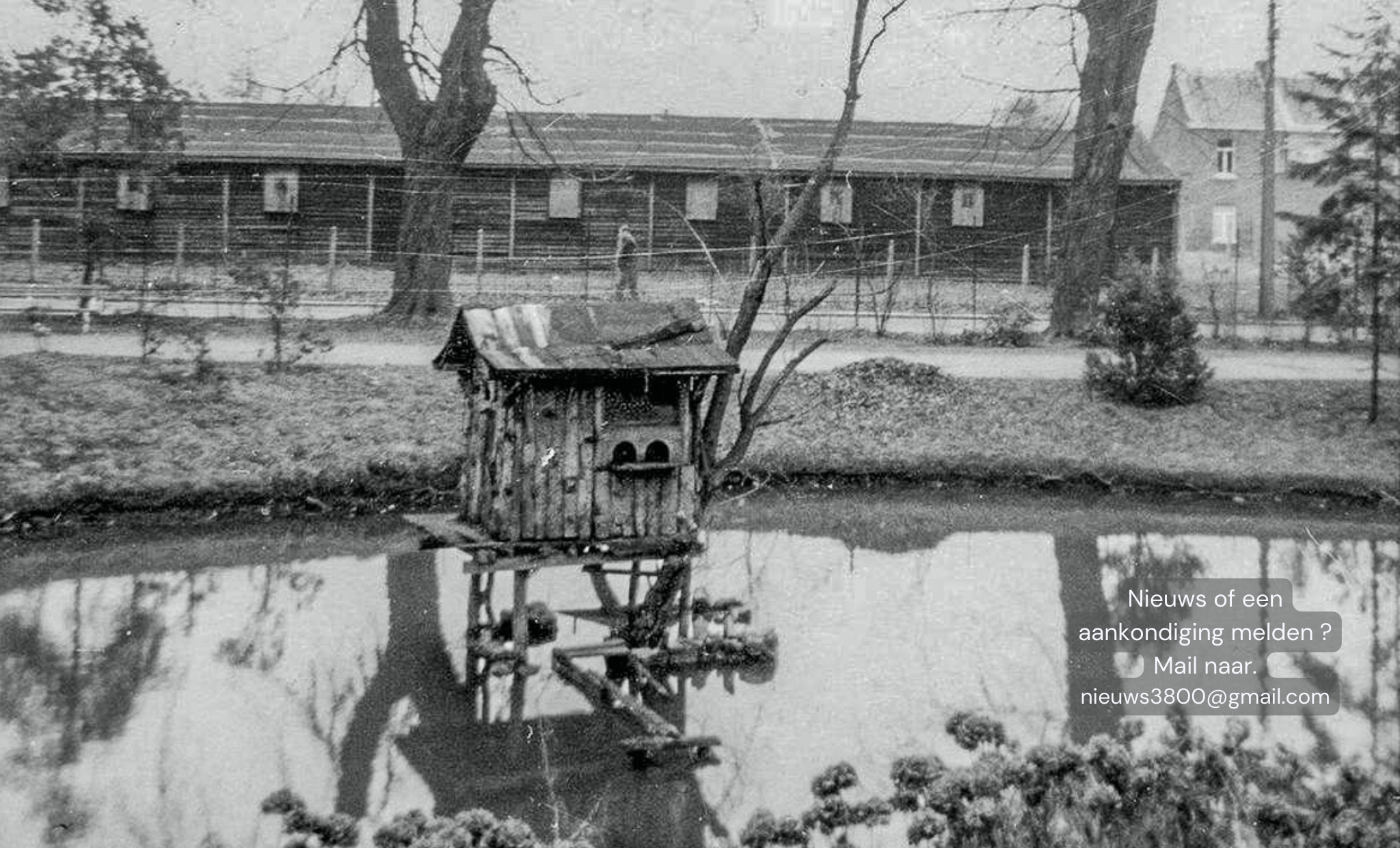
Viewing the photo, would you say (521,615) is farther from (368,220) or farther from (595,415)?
(368,220)

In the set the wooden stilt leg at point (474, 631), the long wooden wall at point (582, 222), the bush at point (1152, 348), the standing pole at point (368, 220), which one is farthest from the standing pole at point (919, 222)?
the wooden stilt leg at point (474, 631)

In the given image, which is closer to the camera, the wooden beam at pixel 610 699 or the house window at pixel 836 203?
the wooden beam at pixel 610 699

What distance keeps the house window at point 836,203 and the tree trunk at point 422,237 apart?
13.9 metres

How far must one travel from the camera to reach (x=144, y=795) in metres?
8.95

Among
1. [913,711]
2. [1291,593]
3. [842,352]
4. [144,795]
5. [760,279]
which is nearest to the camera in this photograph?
[144,795]

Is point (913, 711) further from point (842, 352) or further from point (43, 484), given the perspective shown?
point (842, 352)

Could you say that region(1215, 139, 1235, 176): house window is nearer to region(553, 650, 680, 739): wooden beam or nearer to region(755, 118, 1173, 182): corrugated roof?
region(755, 118, 1173, 182): corrugated roof

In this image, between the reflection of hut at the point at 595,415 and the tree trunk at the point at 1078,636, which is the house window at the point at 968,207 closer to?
the tree trunk at the point at 1078,636

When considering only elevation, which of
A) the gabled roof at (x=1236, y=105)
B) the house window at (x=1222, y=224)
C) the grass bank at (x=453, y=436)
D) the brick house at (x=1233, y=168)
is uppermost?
the gabled roof at (x=1236, y=105)

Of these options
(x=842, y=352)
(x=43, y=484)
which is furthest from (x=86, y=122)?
(x=842, y=352)

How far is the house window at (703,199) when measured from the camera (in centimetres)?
3688

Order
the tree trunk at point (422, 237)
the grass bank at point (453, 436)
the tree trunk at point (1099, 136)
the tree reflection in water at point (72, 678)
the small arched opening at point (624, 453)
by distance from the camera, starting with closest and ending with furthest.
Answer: the tree reflection in water at point (72, 678) < the small arched opening at point (624, 453) < the grass bank at point (453, 436) < the tree trunk at point (422, 237) < the tree trunk at point (1099, 136)

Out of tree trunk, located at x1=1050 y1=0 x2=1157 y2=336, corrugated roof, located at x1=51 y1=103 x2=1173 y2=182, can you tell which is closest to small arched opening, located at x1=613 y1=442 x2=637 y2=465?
tree trunk, located at x1=1050 y1=0 x2=1157 y2=336

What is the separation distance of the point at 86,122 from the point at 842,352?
1749cm
